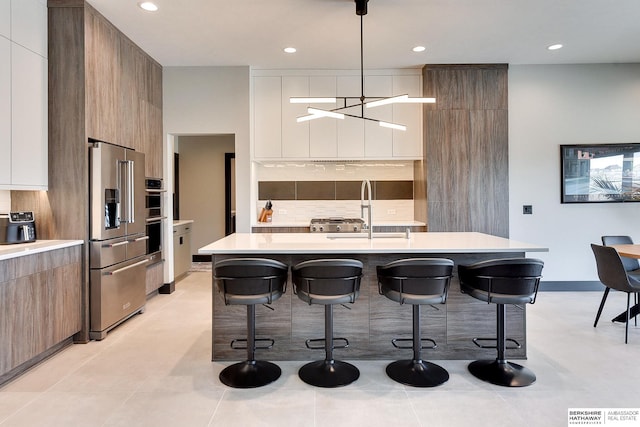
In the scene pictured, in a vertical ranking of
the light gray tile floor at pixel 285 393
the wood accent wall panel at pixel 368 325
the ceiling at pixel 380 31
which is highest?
the ceiling at pixel 380 31

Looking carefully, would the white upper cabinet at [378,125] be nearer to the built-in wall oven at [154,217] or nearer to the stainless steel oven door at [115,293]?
the built-in wall oven at [154,217]

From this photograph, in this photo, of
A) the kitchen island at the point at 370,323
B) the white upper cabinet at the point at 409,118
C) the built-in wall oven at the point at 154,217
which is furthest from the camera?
the white upper cabinet at the point at 409,118

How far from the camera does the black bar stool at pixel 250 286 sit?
2322 millimetres

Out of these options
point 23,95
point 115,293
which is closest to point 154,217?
point 115,293

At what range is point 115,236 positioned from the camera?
3408 millimetres

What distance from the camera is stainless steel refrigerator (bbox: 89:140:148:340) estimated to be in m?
3.19

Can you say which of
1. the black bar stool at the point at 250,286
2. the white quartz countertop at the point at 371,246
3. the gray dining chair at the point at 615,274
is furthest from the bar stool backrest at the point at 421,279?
the gray dining chair at the point at 615,274

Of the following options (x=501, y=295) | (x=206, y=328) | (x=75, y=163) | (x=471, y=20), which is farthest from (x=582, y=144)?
(x=75, y=163)

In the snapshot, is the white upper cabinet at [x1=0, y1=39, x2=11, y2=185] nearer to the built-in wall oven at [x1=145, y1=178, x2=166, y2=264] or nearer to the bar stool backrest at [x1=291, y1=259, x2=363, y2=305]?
the built-in wall oven at [x1=145, y1=178, x2=166, y2=264]

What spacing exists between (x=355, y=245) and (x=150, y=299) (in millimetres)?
3095

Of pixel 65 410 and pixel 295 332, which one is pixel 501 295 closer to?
pixel 295 332

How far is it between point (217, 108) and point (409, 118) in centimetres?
254

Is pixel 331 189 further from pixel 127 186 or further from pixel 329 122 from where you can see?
pixel 127 186

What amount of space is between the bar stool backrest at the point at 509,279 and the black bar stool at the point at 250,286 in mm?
1315
